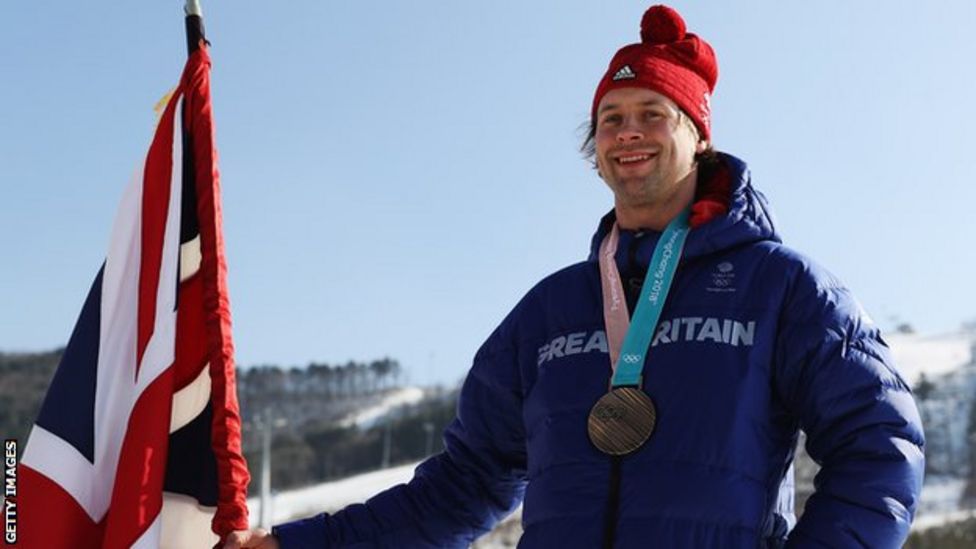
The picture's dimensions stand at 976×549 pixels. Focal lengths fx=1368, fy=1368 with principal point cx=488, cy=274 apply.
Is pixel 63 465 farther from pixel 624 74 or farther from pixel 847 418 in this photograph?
pixel 847 418

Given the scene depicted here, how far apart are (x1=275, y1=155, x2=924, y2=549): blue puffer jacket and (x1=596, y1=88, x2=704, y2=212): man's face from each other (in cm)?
11

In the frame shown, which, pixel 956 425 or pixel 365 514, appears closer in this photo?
pixel 365 514

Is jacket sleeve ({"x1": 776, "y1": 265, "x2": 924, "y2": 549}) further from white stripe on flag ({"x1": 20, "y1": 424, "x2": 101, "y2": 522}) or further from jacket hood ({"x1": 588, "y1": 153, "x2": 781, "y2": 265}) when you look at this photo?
white stripe on flag ({"x1": 20, "y1": 424, "x2": 101, "y2": 522})

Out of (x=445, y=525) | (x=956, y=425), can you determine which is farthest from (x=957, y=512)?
(x=445, y=525)

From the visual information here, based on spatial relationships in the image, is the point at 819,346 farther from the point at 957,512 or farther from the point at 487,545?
the point at 957,512

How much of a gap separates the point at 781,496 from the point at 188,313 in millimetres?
1631

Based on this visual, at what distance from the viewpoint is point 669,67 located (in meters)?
3.42

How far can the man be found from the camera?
285 cm

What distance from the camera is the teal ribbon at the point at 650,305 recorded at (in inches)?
120

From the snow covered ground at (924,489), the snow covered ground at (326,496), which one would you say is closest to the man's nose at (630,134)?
the snow covered ground at (924,489)

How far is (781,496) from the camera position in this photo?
3029mm

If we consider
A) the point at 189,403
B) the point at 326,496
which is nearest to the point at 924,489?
the point at 189,403

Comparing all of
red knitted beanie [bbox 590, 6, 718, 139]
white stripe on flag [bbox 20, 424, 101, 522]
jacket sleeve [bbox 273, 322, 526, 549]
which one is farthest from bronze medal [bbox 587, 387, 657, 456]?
white stripe on flag [bbox 20, 424, 101, 522]

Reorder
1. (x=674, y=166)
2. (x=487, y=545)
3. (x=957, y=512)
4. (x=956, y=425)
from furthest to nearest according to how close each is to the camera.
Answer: (x=956, y=425) → (x=957, y=512) → (x=487, y=545) → (x=674, y=166)
